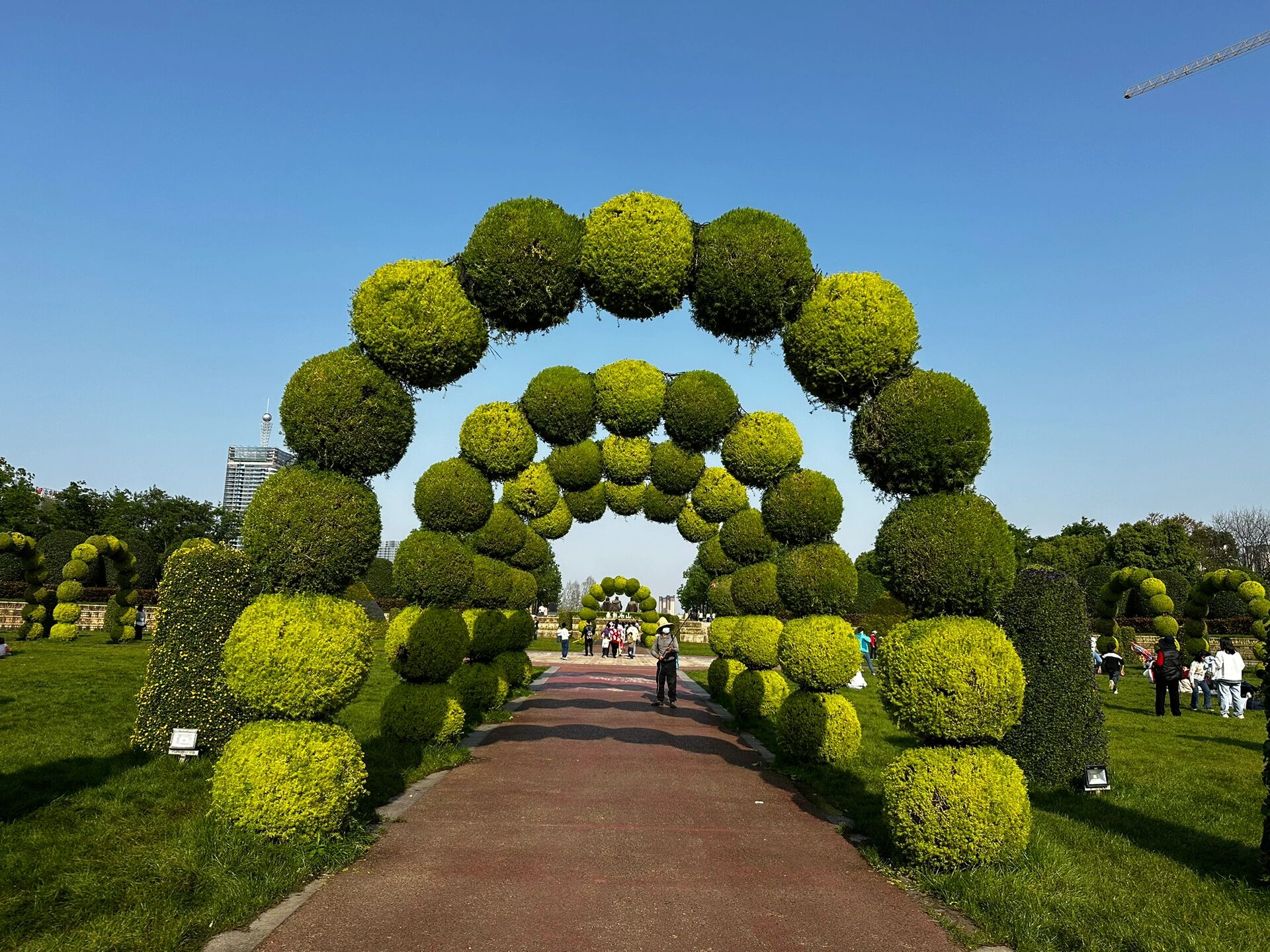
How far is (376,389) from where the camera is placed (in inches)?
277

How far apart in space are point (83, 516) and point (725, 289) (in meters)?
63.9

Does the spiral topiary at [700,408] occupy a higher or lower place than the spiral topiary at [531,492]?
higher

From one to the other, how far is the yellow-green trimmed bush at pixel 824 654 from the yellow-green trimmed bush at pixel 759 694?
309 centimetres

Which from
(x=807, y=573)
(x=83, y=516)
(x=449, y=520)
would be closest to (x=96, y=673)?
(x=449, y=520)

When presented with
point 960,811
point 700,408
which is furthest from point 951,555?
point 700,408

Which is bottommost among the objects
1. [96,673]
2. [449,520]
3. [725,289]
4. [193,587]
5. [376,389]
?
[96,673]

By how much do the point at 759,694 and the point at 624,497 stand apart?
5875 millimetres

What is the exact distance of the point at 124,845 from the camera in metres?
5.84

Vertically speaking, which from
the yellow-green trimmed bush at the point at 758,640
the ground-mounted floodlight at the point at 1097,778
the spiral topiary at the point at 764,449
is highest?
the spiral topiary at the point at 764,449

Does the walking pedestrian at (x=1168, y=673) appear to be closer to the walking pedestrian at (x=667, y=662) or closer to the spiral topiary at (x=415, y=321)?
the walking pedestrian at (x=667, y=662)

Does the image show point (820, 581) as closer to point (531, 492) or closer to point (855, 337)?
point (855, 337)

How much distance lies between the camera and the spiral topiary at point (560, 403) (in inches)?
542

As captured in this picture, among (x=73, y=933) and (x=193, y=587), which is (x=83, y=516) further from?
(x=73, y=933)

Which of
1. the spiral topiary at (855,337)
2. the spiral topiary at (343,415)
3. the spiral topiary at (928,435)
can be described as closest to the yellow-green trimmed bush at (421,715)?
the spiral topiary at (343,415)
